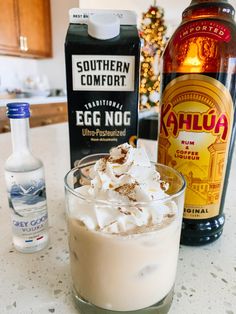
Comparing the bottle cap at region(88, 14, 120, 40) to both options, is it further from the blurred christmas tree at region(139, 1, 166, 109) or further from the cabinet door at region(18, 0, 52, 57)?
the cabinet door at region(18, 0, 52, 57)

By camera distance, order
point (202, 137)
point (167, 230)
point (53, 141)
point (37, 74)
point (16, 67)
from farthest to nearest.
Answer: point (37, 74) < point (16, 67) < point (53, 141) < point (202, 137) < point (167, 230)

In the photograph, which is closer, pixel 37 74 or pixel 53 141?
pixel 53 141

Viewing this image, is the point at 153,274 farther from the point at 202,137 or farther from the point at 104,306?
the point at 202,137

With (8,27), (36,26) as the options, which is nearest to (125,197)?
(8,27)

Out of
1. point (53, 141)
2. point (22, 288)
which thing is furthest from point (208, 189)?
point (53, 141)

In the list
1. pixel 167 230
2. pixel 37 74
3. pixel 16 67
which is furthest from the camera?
pixel 37 74

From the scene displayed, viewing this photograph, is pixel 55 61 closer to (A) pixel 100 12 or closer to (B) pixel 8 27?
(B) pixel 8 27

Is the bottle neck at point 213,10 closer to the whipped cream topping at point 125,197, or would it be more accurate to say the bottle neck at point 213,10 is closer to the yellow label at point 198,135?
the yellow label at point 198,135

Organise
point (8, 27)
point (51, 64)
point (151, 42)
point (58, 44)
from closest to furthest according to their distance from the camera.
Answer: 1. point (151, 42)
2. point (8, 27)
3. point (58, 44)
4. point (51, 64)
